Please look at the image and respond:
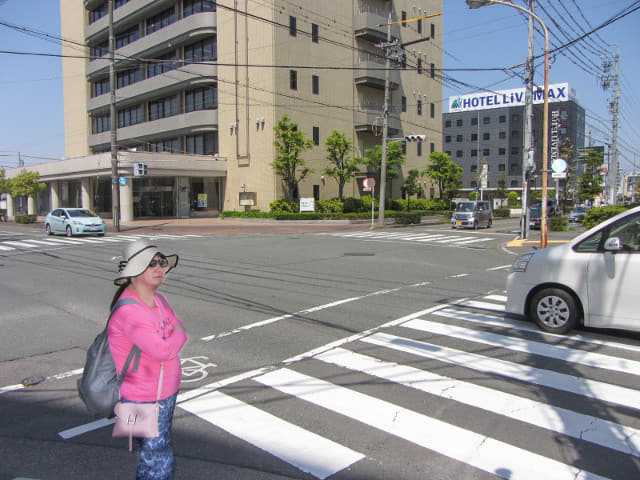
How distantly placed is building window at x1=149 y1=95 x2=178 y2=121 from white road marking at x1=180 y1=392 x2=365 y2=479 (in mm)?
44447

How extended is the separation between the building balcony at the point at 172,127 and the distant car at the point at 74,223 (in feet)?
58.5

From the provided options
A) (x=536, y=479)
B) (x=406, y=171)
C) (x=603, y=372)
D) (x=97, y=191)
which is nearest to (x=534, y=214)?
(x=406, y=171)

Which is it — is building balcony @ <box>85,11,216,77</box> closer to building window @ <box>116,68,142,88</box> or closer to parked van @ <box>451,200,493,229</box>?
building window @ <box>116,68,142,88</box>

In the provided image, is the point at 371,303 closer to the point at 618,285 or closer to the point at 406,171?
the point at 618,285

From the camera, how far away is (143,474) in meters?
2.55

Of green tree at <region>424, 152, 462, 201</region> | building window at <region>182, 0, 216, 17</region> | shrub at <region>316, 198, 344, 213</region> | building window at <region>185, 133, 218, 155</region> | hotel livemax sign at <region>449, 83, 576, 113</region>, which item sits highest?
hotel livemax sign at <region>449, 83, 576, 113</region>

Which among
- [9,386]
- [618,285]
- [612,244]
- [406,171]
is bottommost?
[9,386]

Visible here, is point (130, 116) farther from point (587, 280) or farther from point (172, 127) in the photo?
point (587, 280)

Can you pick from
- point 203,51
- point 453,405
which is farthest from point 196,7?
point 453,405

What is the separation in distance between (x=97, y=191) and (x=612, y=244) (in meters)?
45.0

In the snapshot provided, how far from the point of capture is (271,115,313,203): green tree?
1391 inches

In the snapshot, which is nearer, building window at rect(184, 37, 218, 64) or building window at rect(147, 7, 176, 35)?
building window at rect(184, 37, 218, 64)

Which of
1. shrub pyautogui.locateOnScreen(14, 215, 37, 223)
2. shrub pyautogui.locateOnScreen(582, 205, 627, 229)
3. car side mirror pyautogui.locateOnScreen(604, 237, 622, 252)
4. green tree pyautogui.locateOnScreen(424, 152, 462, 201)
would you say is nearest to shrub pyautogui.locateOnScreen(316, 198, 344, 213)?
green tree pyautogui.locateOnScreen(424, 152, 462, 201)

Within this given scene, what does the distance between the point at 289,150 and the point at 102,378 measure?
113 feet
